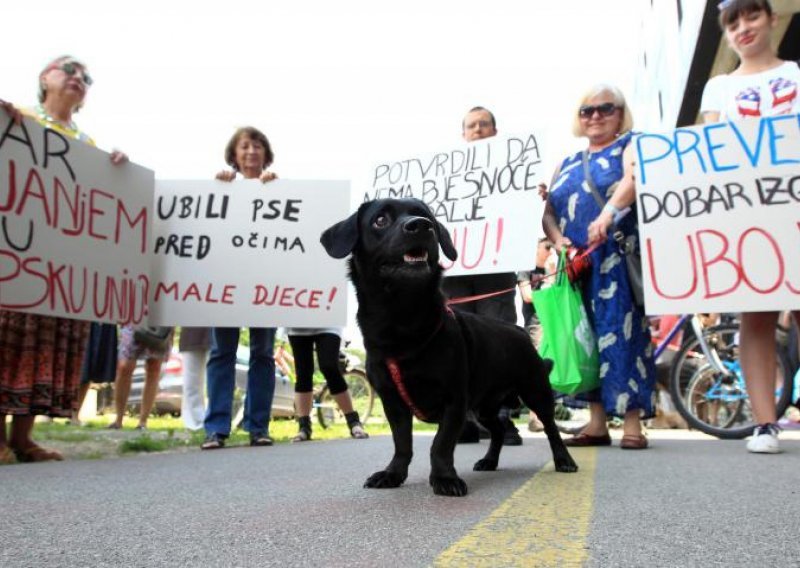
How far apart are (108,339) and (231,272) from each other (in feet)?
5.75

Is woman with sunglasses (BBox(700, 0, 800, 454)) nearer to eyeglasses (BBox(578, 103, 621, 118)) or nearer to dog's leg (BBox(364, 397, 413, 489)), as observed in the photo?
eyeglasses (BBox(578, 103, 621, 118))

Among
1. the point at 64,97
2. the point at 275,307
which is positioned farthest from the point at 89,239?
the point at 275,307

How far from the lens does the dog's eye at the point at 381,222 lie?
2.90m

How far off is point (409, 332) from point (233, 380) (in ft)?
10.4

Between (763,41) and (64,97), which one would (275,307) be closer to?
(64,97)

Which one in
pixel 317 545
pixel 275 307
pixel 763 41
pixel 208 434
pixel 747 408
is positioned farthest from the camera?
pixel 747 408

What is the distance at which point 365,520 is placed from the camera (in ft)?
6.95

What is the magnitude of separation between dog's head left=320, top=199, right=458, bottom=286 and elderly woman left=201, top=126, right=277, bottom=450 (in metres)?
2.79

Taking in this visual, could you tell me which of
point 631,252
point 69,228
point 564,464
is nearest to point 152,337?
point 69,228

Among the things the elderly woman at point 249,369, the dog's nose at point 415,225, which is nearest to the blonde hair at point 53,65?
the elderly woman at point 249,369

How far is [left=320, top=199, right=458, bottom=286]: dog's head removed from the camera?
8.93 feet

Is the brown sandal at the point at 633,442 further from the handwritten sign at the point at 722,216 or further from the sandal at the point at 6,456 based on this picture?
the sandal at the point at 6,456

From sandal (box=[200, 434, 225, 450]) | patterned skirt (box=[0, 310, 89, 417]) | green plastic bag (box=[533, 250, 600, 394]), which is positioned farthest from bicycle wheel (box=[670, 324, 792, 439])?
patterned skirt (box=[0, 310, 89, 417])

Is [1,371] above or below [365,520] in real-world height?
above
